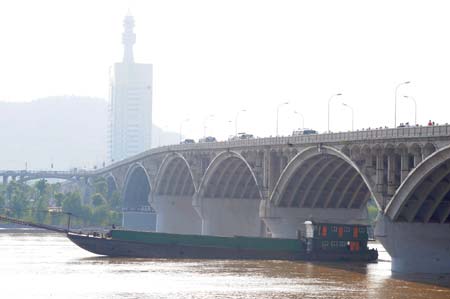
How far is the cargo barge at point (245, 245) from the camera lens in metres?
122

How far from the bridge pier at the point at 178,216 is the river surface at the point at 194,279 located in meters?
54.7

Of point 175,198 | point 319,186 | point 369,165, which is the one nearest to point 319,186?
point 319,186

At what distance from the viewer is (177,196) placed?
604ft

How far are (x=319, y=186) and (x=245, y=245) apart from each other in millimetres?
12098

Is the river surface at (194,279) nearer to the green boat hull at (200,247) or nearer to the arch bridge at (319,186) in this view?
the green boat hull at (200,247)

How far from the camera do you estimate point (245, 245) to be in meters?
125

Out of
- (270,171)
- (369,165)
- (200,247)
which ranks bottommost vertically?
(200,247)

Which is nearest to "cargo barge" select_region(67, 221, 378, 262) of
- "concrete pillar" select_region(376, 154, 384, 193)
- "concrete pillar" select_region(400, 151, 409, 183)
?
"concrete pillar" select_region(376, 154, 384, 193)

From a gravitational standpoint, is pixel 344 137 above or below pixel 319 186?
→ above

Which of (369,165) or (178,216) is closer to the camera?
(369,165)

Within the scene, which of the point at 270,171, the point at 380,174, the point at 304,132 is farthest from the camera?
the point at 270,171

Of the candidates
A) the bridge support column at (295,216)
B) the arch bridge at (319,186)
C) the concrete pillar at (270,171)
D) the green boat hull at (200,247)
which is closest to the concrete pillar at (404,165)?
the arch bridge at (319,186)

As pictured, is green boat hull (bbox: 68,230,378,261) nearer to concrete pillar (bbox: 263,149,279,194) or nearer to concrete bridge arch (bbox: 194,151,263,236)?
concrete pillar (bbox: 263,149,279,194)

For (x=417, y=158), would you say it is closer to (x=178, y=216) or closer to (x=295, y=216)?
(x=295, y=216)
